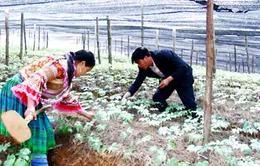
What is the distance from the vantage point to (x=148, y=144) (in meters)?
3.15

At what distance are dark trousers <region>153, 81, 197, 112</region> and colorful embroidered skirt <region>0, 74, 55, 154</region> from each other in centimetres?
185

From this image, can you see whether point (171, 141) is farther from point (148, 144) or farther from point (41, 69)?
point (41, 69)

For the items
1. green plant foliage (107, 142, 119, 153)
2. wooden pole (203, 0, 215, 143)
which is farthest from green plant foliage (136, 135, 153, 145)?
wooden pole (203, 0, 215, 143)

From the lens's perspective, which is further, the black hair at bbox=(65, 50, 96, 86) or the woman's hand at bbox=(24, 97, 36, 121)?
the black hair at bbox=(65, 50, 96, 86)

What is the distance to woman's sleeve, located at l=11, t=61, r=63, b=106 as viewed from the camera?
8.29ft

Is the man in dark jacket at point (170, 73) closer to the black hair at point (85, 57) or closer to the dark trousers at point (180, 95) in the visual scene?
the dark trousers at point (180, 95)

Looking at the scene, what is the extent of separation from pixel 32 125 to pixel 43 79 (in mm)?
492

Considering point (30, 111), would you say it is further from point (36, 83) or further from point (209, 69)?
point (209, 69)

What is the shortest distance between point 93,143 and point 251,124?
1.91 metres

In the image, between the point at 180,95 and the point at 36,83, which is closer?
the point at 36,83

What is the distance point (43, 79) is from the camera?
260 cm

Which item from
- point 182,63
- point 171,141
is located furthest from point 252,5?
point 171,141

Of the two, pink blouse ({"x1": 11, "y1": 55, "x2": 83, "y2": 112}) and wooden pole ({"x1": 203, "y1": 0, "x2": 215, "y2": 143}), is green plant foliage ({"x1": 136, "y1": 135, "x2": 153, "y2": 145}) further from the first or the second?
pink blouse ({"x1": 11, "y1": 55, "x2": 83, "y2": 112})

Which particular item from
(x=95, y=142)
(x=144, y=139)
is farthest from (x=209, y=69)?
(x=95, y=142)
